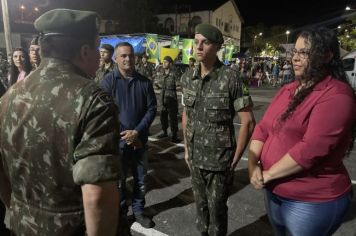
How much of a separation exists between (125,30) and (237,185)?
3602 centimetres

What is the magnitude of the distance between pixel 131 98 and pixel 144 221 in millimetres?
1364

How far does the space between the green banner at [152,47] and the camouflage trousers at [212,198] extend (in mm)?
15448

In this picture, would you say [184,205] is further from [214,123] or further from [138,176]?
[214,123]

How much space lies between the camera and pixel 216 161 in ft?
9.62

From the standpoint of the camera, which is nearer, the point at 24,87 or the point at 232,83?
the point at 24,87

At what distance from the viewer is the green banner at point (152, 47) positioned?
58.4 feet

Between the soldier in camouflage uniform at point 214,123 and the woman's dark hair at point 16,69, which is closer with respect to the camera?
the soldier in camouflage uniform at point 214,123

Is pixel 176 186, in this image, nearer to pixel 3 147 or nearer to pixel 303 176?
pixel 303 176

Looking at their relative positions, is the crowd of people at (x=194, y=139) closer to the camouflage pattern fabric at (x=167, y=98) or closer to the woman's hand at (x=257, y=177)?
the woman's hand at (x=257, y=177)

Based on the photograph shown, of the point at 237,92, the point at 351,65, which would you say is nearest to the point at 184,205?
the point at 237,92

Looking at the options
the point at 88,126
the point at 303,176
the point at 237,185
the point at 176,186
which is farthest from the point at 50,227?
the point at 237,185

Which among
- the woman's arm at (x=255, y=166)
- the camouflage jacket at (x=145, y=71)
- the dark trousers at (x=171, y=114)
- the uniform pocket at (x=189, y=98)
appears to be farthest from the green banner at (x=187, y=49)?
the woman's arm at (x=255, y=166)

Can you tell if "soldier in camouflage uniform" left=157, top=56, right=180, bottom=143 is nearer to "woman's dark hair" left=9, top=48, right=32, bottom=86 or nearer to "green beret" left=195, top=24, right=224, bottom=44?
"woman's dark hair" left=9, top=48, right=32, bottom=86

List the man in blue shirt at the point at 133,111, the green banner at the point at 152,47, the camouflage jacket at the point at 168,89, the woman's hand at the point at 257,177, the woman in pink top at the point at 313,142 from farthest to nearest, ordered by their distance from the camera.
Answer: the green banner at the point at 152,47, the camouflage jacket at the point at 168,89, the man in blue shirt at the point at 133,111, the woman's hand at the point at 257,177, the woman in pink top at the point at 313,142
